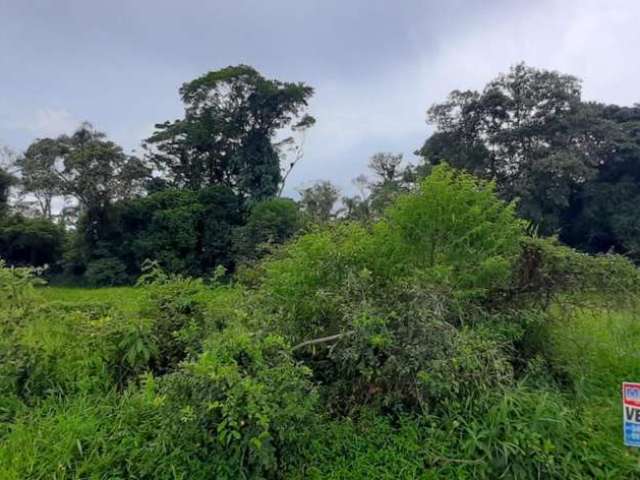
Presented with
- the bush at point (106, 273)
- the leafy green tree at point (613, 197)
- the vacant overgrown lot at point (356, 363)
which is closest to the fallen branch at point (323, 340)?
the vacant overgrown lot at point (356, 363)

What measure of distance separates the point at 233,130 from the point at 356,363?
19.4 meters

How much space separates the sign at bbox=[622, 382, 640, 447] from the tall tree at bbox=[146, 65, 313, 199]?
1812cm

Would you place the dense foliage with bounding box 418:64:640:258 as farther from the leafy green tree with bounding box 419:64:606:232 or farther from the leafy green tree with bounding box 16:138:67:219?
the leafy green tree with bounding box 16:138:67:219

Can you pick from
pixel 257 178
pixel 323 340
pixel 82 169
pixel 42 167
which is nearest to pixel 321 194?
pixel 257 178

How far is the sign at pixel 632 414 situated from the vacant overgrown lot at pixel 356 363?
21 centimetres

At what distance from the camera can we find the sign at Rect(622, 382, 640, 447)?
6.18 feet

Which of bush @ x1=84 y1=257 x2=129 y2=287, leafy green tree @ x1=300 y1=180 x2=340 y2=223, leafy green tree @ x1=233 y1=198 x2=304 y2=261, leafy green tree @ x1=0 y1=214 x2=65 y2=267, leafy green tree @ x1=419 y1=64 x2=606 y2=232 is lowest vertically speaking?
bush @ x1=84 y1=257 x2=129 y2=287

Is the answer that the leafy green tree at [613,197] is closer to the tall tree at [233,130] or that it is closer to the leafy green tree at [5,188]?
the tall tree at [233,130]

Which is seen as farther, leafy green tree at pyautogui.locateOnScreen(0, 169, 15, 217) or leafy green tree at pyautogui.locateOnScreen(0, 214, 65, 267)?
leafy green tree at pyautogui.locateOnScreen(0, 169, 15, 217)

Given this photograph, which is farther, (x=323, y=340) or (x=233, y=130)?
(x=233, y=130)

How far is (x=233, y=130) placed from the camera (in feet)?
66.9

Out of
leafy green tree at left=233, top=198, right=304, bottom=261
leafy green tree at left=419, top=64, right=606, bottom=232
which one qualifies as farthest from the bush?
leafy green tree at left=419, top=64, right=606, bottom=232

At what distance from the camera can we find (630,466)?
6.65 ft

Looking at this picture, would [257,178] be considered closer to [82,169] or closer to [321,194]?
[321,194]
